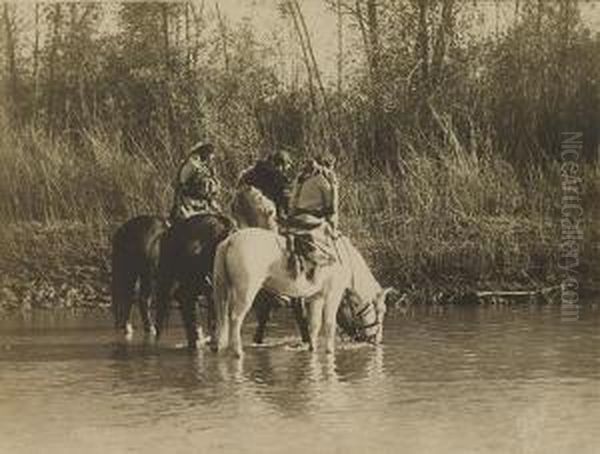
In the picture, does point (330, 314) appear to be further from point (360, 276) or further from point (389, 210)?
point (389, 210)

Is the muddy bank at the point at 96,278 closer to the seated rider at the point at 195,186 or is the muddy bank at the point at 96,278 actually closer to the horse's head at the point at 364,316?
the horse's head at the point at 364,316

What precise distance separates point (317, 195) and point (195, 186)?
103 cm

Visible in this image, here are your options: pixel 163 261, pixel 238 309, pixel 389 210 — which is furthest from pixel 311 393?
pixel 389 210

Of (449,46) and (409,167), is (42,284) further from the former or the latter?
(449,46)

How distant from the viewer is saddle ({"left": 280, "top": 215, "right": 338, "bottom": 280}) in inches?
341

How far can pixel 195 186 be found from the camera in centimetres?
941

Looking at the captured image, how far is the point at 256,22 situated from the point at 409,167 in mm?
1725

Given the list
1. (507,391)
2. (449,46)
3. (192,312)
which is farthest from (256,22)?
(507,391)

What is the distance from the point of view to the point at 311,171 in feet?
29.0

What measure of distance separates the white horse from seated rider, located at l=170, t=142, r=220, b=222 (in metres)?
0.94

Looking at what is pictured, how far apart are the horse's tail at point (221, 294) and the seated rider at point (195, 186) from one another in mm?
898

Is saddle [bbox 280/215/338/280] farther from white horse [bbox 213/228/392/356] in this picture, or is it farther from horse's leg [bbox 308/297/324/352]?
horse's leg [bbox 308/297/324/352]

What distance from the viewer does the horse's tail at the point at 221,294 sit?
8500 mm

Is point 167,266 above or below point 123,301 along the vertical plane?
above
